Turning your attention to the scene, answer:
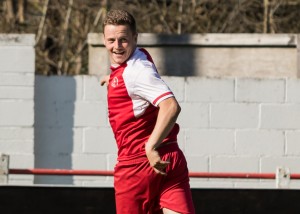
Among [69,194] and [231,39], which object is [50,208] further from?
[231,39]

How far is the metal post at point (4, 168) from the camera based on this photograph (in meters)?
7.18

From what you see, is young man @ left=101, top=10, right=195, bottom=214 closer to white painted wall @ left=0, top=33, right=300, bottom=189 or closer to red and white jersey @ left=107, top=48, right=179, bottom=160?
red and white jersey @ left=107, top=48, right=179, bottom=160

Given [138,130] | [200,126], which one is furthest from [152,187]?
[200,126]

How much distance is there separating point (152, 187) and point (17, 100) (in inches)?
134

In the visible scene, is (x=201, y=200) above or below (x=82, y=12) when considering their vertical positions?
below

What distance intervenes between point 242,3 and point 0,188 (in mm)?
4774

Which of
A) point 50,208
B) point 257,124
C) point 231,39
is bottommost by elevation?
point 50,208

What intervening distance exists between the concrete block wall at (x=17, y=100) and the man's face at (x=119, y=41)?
11.0 feet

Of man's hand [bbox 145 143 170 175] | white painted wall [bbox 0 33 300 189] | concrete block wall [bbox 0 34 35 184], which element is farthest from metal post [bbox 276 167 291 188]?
man's hand [bbox 145 143 170 175]

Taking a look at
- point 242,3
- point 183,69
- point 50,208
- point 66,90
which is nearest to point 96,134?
point 66,90

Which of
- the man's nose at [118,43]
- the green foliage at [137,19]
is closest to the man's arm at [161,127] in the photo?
the man's nose at [118,43]

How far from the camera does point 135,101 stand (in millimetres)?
4648

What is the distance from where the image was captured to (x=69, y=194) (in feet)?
21.9

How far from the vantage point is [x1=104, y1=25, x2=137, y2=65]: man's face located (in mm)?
4582
